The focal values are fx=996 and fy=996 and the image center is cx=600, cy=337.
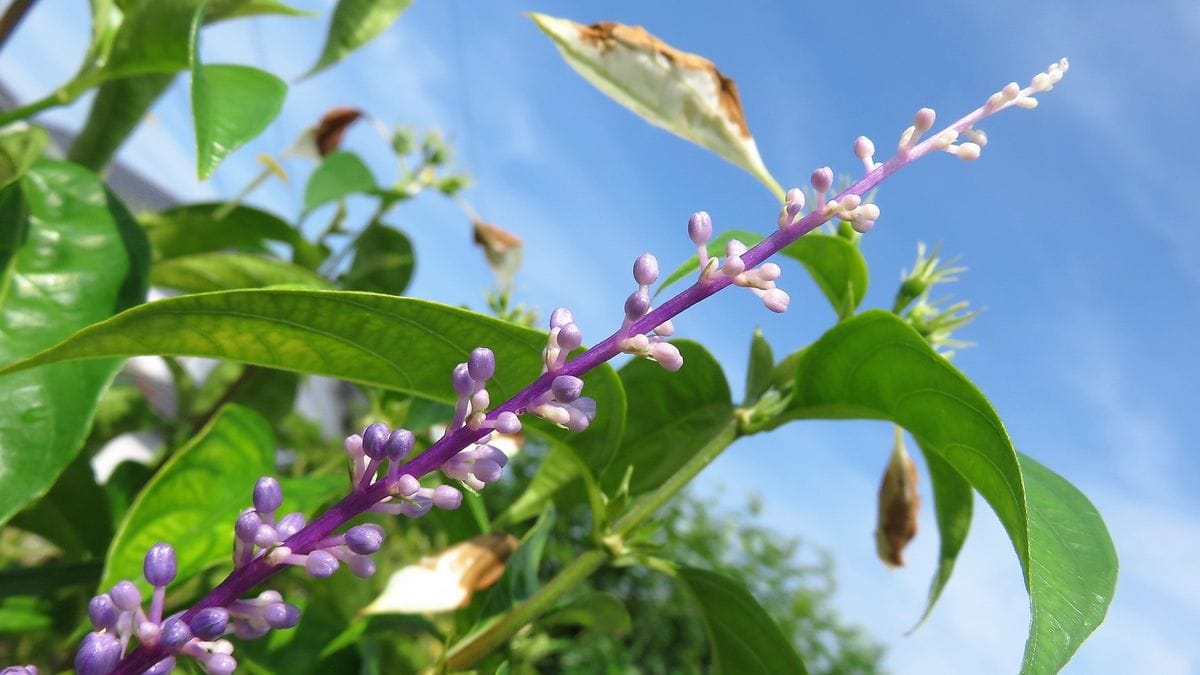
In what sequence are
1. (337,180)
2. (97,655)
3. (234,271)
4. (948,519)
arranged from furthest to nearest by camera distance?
(337,180) < (234,271) < (948,519) < (97,655)

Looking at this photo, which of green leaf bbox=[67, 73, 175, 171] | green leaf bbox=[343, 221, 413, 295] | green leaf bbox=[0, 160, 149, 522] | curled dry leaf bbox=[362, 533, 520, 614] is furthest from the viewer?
green leaf bbox=[343, 221, 413, 295]

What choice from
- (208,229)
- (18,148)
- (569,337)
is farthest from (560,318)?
(208,229)

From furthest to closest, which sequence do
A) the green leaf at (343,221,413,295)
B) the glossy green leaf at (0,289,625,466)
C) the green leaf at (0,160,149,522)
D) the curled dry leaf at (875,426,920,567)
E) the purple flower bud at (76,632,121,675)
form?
the green leaf at (343,221,413,295) → the curled dry leaf at (875,426,920,567) → the green leaf at (0,160,149,522) → the glossy green leaf at (0,289,625,466) → the purple flower bud at (76,632,121,675)

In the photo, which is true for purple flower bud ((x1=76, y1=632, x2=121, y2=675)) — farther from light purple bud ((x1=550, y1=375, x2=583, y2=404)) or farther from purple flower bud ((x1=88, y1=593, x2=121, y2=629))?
light purple bud ((x1=550, y1=375, x2=583, y2=404))

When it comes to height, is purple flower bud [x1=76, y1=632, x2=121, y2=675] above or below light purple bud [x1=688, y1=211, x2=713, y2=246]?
below

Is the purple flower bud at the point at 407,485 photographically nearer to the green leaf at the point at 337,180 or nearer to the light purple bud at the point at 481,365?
the light purple bud at the point at 481,365

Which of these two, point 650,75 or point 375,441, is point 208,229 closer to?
point 650,75

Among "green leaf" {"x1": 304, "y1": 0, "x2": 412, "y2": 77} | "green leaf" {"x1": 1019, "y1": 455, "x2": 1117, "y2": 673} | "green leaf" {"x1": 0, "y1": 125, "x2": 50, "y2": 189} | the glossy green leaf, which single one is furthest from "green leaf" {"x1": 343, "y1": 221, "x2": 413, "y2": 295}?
"green leaf" {"x1": 1019, "y1": 455, "x2": 1117, "y2": 673}
